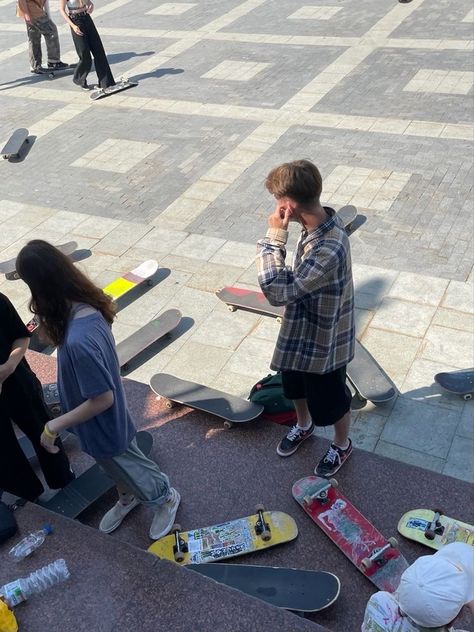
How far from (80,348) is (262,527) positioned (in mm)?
1914

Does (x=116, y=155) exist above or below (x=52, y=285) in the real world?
below

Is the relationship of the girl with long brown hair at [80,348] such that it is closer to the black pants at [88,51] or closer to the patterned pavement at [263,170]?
the patterned pavement at [263,170]

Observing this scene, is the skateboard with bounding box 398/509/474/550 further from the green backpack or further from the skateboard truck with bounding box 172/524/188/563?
the skateboard truck with bounding box 172/524/188/563

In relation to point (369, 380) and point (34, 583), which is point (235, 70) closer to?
point (369, 380)

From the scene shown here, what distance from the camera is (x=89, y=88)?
14.1 metres

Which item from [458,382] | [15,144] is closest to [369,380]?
[458,382]

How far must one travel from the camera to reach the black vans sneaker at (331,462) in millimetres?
4703

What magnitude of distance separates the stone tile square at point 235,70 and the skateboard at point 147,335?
8.61 meters

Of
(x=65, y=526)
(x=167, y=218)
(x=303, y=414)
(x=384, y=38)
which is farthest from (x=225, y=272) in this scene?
(x=384, y=38)

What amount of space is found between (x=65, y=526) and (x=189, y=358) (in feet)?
9.55

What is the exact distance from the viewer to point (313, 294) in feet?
12.5

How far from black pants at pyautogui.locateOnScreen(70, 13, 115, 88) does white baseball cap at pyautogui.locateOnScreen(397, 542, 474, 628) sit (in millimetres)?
12993

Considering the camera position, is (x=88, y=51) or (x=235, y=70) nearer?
(x=88, y=51)

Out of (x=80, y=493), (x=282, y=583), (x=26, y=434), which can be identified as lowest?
(x=282, y=583)
